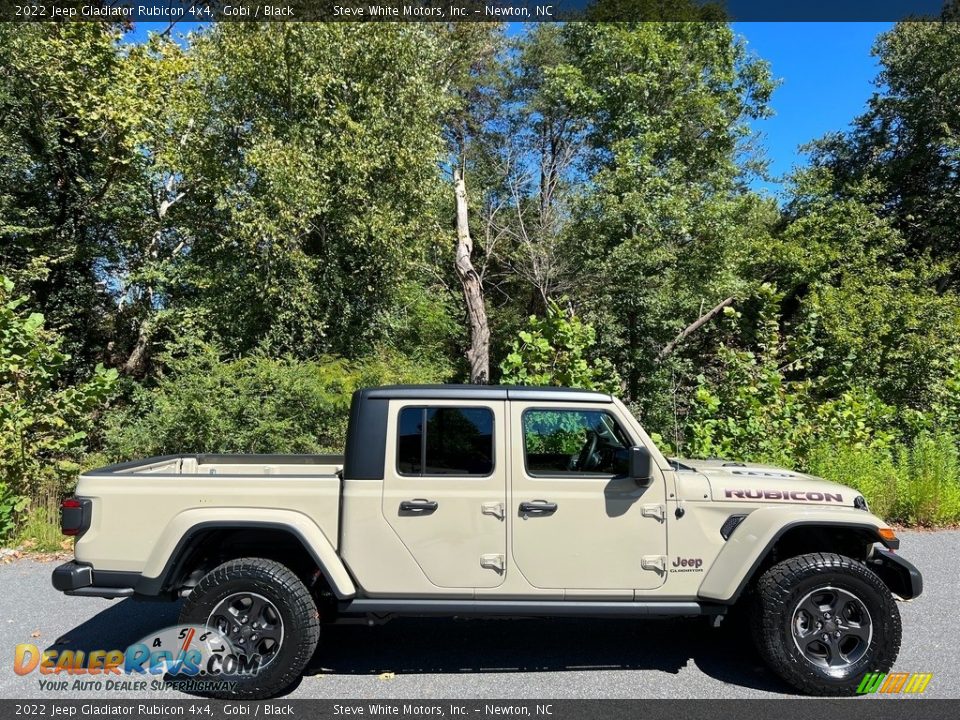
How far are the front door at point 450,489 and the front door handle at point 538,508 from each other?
0.12m

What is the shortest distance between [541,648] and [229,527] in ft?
7.04

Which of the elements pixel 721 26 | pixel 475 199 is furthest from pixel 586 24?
pixel 475 199

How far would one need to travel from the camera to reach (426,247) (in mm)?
15109

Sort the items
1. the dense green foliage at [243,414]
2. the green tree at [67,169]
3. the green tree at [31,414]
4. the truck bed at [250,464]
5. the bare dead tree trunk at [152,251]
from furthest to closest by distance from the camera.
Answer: the bare dead tree trunk at [152,251]
the green tree at [67,169]
the dense green foliage at [243,414]
the green tree at [31,414]
the truck bed at [250,464]

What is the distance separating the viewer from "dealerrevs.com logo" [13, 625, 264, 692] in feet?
12.1

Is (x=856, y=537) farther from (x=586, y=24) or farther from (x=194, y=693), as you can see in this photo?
(x=586, y=24)

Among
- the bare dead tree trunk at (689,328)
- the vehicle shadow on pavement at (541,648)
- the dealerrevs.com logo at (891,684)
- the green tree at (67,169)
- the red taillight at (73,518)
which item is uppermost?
the green tree at (67,169)

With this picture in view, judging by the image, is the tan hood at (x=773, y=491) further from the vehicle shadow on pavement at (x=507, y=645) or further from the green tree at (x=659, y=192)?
the green tree at (x=659, y=192)

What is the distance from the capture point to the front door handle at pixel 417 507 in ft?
12.5

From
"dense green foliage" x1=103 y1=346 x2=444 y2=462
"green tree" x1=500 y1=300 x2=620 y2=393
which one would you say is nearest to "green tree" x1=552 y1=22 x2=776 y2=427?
"green tree" x1=500 y1=300 x2=620 y2=393

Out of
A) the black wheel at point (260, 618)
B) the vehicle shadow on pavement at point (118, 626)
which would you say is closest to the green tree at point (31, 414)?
the vehicle shadow on pavement at point (118, 626)

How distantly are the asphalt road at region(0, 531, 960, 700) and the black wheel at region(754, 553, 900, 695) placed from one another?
0.22 metres

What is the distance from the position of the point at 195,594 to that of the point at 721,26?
62.0 ft

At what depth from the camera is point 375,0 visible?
549 inches
